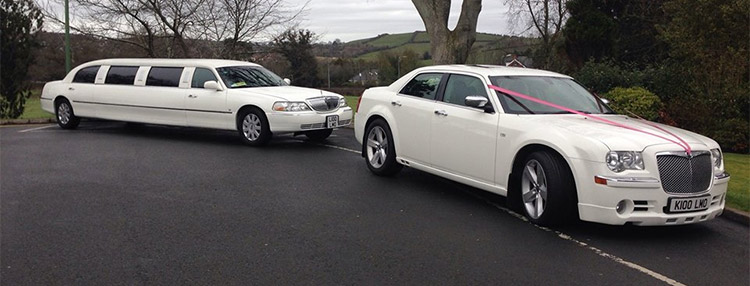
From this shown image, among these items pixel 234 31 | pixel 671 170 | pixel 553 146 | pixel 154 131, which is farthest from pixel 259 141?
pixel 234 31

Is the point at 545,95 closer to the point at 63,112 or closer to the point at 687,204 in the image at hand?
the point at 687,204

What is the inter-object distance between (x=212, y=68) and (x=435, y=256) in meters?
8.16

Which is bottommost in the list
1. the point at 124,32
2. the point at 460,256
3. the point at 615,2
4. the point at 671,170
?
the point at 460,256

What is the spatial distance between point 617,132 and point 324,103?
254 inches

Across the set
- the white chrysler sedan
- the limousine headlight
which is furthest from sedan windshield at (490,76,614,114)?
the limousine headlight

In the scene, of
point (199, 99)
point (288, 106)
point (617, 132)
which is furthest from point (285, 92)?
point (617, 132)

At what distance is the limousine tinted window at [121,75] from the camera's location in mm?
13117

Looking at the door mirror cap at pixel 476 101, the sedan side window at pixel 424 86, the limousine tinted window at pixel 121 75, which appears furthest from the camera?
the limousine tinted window at pixel 121 75

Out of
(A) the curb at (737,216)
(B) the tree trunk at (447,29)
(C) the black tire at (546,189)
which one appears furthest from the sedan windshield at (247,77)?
(A) the curb at (737,216)

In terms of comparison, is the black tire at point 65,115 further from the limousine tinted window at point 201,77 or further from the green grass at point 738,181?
the green grass at point 738,181

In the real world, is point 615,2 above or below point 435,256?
above

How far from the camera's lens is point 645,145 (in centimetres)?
563

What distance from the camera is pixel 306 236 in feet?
18.7

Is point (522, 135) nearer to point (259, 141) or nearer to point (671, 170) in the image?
point (671, 170)
